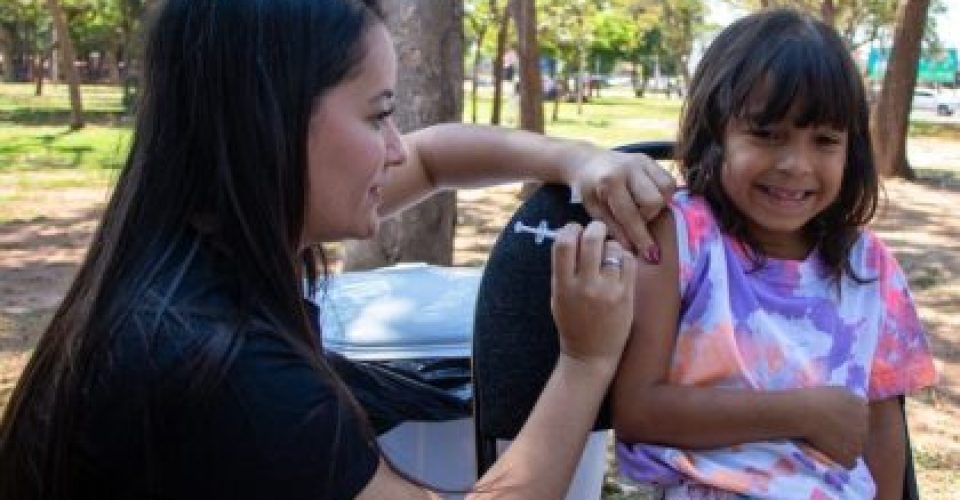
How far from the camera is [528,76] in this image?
11406 millimetres

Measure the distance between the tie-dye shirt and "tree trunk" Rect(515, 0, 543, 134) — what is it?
9.61 m

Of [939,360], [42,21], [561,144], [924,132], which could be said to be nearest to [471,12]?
[924,132]

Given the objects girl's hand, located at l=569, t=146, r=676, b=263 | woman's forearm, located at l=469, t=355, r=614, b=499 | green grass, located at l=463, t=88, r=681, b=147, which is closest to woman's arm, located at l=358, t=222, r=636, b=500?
woman's forearm, located at l=469, t=355, r=614, b=499

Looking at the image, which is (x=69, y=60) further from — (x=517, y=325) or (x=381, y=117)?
(x=381, y=117)

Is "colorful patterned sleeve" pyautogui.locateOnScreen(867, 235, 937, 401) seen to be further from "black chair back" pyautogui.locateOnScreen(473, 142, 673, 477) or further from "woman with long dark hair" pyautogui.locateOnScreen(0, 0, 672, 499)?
"woman with long dark hair" pyautogui.locateOnScreen(0, 0, 672, 499)

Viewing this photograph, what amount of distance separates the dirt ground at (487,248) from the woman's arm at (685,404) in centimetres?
115

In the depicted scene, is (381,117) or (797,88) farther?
(797,88)

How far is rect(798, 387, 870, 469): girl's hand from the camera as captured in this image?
5.23ft

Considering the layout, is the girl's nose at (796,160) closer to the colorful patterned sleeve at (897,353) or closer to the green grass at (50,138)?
the colorful patterned sleeve at (897,353)

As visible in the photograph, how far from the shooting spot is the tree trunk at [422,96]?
3.57 meters

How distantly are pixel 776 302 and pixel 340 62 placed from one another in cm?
80

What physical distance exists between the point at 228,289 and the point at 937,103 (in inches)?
1832

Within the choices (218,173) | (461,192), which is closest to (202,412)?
(218,173)

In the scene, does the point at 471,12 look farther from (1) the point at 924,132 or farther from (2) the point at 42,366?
(2) the point at 42,366
